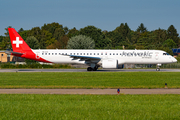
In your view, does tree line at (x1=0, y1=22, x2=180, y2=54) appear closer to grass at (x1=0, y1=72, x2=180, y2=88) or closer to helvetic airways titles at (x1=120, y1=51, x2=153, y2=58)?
helvetic airways titles at (x1=120, y1=51, x2=153, y2=58)

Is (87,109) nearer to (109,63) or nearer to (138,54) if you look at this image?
(109,63)

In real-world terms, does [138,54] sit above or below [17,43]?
below

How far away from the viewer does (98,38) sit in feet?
380

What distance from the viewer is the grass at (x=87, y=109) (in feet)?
33.8

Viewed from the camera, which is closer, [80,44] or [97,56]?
[97,56]

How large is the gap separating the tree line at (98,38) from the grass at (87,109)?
69250mm

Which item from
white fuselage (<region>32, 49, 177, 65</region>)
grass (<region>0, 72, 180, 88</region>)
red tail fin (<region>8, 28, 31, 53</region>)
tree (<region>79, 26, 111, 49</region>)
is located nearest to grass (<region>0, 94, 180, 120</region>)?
grass (<region>0, 72, 180, 88</region>)

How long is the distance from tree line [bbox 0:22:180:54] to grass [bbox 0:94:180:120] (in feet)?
227

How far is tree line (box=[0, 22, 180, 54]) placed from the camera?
110 meters

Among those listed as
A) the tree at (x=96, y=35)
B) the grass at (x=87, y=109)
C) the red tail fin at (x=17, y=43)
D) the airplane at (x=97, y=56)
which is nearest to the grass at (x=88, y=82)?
the grass at (x=87, y=109)

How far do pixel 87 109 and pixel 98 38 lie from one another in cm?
10501

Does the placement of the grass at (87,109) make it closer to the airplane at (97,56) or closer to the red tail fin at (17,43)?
the airplane at (97,56)

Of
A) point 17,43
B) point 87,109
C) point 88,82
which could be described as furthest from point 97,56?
point 87,109

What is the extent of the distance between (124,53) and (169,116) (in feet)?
109
